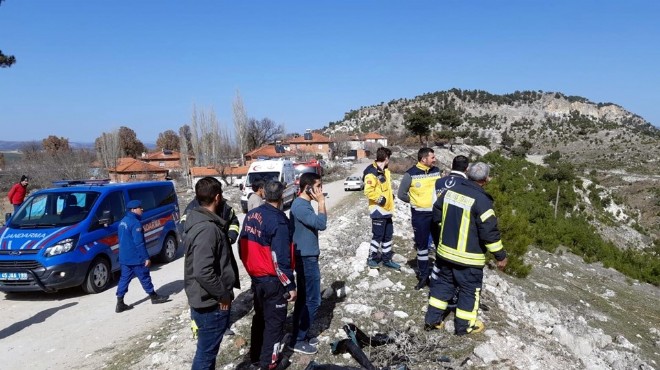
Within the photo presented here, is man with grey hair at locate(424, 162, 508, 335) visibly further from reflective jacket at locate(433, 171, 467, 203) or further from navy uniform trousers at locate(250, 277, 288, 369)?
navy uniform trousers at locate(250, 277, 288, 369)

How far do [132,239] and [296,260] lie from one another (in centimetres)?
325

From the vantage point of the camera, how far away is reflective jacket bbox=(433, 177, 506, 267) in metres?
4.20

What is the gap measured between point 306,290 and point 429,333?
154cm

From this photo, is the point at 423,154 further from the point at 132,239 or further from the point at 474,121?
the point at 474,121

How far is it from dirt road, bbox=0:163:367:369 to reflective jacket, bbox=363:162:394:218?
11.0 ft

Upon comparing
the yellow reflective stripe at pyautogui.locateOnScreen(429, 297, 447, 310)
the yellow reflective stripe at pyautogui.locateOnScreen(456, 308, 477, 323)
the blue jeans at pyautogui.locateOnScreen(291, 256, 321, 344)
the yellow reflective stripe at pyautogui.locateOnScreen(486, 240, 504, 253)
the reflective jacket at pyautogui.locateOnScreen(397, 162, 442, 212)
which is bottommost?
the yellow reflective stripe at pyautogui.locateOnScreen(456, 308, 477, 323)

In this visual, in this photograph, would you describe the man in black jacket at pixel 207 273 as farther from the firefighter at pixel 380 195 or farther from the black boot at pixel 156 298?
the black boot at pixel 156 298

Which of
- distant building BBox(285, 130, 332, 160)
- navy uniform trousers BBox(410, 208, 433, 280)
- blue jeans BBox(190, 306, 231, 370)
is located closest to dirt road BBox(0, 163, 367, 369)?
blue jeans BBox(190, 306, 231, 370)

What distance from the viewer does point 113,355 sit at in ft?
15.8

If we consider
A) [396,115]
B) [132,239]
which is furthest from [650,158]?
[132,239]

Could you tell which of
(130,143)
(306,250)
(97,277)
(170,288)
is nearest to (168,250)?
(170,288)

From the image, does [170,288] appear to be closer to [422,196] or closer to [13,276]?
[13,276]

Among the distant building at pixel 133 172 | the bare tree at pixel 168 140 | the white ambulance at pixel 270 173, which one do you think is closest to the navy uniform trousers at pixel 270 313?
the white ambulance at pixel 270 173

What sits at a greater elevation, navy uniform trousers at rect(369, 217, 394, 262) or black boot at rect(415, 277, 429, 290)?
navy uniform trousers at rect(369, 217, 394, 262)
